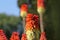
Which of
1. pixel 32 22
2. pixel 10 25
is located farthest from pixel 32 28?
pixel 10 25

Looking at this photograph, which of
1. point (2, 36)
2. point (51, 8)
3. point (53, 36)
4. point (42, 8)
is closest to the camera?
point (2, 36)

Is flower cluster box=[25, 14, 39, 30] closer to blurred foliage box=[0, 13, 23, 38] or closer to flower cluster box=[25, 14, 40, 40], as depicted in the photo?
flower cluster box=[25, 14, 40, 40]

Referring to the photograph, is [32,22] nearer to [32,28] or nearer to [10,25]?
[32,28]

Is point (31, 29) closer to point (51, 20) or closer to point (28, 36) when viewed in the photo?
point (28, 36)

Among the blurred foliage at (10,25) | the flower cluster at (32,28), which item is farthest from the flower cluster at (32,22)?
the blurred foliage at (10,25)

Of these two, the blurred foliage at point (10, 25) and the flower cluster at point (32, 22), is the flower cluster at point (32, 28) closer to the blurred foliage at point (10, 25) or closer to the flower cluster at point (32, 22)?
the flower cluster at point (32, 22)

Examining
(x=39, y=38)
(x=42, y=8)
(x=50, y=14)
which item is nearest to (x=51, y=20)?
(x=50, y=14)

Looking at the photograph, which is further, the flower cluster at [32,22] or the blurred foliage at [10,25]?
the blurred foliage at [10,25]

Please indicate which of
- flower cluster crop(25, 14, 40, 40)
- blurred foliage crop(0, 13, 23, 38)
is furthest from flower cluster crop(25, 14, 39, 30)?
blurred foliage crop(0, 13, 23, 38)

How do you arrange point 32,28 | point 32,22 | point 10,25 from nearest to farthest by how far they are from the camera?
point 32,22
point 32,28
point 10,25

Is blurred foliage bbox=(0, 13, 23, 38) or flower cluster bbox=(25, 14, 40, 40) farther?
blurred foliage bbox=(0, 13, 23, 38)

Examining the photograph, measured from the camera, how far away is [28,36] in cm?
448

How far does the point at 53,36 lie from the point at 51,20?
138 cm

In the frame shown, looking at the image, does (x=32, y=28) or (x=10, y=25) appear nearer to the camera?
(x=32, y=28)
